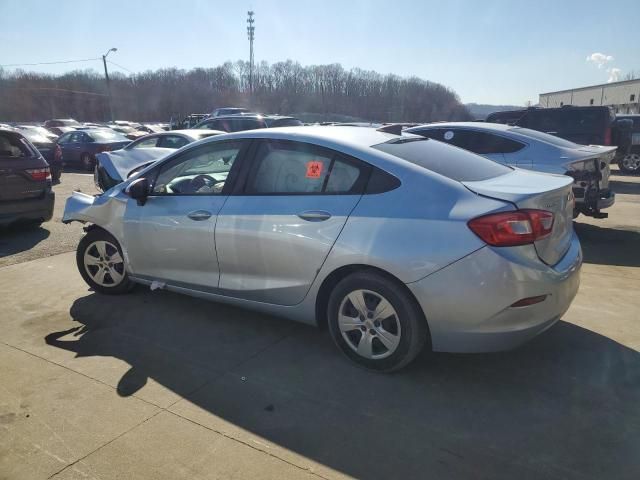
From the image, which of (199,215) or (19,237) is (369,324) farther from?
(19,237)

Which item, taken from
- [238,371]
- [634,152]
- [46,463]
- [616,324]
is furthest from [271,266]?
[634,152]

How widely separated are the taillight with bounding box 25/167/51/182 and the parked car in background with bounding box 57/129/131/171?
32.6ft

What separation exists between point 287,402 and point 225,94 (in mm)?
98110

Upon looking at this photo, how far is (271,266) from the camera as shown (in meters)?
3.58

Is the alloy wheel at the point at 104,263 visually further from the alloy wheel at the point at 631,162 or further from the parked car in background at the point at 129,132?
the alloy wheel at the point at 631,162

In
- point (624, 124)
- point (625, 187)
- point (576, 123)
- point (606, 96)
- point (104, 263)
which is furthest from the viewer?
point (606, 96)

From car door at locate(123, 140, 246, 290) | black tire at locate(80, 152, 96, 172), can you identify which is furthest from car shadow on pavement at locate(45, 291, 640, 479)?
black tire at locate(80, 152, 96, 172)

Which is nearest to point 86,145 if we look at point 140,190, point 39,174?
point 39,174

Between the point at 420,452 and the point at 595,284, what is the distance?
11.3ft

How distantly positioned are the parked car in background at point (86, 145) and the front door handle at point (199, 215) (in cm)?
1447

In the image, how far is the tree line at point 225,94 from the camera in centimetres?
7650

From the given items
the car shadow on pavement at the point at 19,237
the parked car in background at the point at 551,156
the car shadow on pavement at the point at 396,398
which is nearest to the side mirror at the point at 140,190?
the car shadow on pavement at the point at 396,398

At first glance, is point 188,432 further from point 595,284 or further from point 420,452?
point 595,284

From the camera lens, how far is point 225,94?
311 feet
